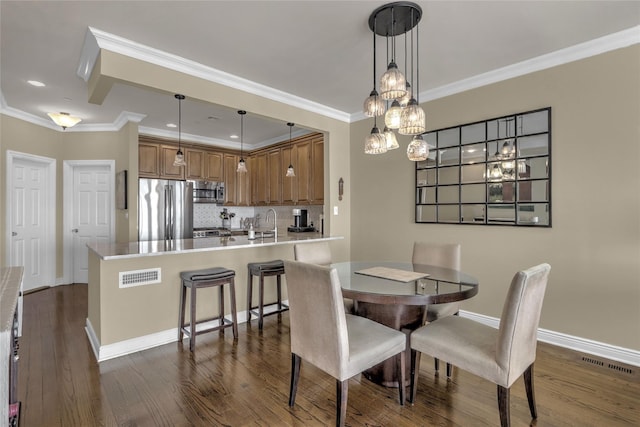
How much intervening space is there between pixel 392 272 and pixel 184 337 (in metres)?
2.12

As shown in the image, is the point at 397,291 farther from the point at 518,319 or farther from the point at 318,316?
the point at 518,319

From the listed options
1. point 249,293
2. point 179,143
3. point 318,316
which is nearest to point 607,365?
point 318,316

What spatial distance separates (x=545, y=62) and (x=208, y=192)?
502cm

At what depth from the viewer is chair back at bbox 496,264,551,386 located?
5.15 feet

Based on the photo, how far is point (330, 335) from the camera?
1731 mm

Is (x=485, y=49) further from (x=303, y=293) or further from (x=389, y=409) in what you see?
(x=389, y=409)

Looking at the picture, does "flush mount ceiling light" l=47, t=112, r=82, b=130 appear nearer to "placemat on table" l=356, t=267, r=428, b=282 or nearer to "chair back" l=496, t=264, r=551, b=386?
"placemat on table" l=356, t=267, r=428, b=282

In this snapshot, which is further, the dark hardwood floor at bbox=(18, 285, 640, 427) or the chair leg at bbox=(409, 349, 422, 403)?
the chair leg at bbox=(409, 349, 422, 403)

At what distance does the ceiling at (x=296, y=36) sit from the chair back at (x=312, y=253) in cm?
171

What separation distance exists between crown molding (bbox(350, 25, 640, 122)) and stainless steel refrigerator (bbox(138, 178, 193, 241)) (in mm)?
3937

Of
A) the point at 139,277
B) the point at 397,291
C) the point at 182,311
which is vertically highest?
the point at 397,291

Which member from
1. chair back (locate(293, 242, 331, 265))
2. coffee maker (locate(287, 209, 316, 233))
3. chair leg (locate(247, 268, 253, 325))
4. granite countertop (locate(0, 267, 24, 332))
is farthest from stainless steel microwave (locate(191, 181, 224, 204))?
granite countertop (locate(0, 267, 24, 332))

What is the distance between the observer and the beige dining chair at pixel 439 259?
8.16 ft

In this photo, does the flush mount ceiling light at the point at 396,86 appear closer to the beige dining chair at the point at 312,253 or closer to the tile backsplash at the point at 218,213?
the beige dining chair at the point at 312,253
